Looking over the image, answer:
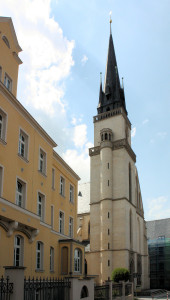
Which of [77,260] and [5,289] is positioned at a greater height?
[5,289]

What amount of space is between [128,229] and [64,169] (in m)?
22.0

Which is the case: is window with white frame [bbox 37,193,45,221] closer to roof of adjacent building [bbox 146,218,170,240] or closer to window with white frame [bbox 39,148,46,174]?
window with white frame [bbox 39,148,46,174]

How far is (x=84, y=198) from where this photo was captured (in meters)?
56.4

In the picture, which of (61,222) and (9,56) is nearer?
(9,56)

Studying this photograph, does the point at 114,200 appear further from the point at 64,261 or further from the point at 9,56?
the point at 9,56

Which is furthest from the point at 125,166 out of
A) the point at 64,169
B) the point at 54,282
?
the point at 54,282

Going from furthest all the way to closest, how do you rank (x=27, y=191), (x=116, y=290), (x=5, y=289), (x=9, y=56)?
(x=116, y=290) → (x=9, y=56) → (x=27, y=191) → (x=5, y=289)

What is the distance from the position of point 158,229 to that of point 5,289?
60.3 m

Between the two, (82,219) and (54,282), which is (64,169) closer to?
(54,282)

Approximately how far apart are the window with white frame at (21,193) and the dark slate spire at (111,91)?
37.7 meters

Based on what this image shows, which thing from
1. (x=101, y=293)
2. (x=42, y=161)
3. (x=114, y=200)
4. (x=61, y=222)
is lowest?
(x=101, y=293)

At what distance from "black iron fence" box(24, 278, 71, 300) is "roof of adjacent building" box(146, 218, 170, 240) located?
53.6 metres

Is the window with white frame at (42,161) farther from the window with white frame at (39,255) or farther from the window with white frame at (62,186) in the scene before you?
the window with white frame at (62,186)

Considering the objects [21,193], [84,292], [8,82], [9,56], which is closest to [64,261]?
[21,193]
